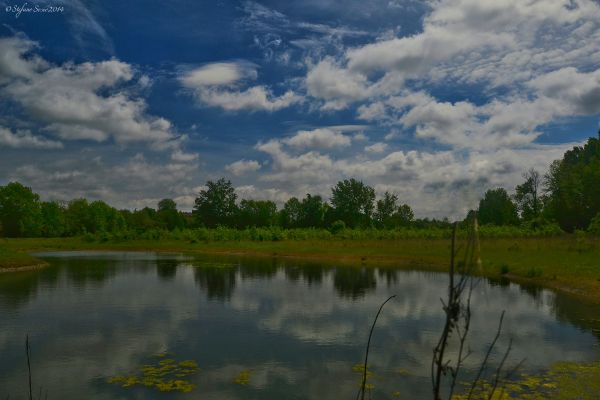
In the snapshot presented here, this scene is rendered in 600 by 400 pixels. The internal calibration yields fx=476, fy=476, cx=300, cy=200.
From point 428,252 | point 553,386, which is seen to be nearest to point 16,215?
point 428,252

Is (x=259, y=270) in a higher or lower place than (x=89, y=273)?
lower

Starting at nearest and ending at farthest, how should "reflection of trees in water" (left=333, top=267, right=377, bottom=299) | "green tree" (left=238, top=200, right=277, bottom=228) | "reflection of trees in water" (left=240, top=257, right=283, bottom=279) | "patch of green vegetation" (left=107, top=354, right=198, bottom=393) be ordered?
1. "patch of green vegetation" (left=107, top=354, right=198, bottom=393)
2. "reflection of trees in water" (left=333, top=267, right=377, bottom=299)
3. "reflection of trees in water" (left=240, top=257, right=283, bottom=279)
4. "green tree" (left=238, top=200, right=277, bottom=228)

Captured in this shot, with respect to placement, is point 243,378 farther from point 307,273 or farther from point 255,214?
point 255,214

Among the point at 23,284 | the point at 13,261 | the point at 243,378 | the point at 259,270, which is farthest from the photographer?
the point at 259,270

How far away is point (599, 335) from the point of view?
2184 cm

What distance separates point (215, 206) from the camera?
140875 mm

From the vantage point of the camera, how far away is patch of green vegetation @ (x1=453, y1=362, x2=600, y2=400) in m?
13.9

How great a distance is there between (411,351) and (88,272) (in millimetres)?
38571

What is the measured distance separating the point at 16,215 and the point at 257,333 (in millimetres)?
110650

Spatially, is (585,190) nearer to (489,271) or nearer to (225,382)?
(489,271)

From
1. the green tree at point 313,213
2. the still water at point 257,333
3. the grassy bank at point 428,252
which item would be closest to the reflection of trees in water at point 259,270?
the still water at point 257,333

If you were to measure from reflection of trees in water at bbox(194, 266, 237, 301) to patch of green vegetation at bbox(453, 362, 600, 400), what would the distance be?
20719mm

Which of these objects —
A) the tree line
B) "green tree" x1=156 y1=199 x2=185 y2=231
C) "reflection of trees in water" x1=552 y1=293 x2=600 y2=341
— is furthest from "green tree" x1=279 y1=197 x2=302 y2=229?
"reflection of trees in water" x1=552 y1=293 x2=600 y2=341

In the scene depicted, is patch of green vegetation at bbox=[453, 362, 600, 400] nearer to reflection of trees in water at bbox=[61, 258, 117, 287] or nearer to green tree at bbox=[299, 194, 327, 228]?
reflection of trees in water at bbox=[61, 258, 117, 287]
